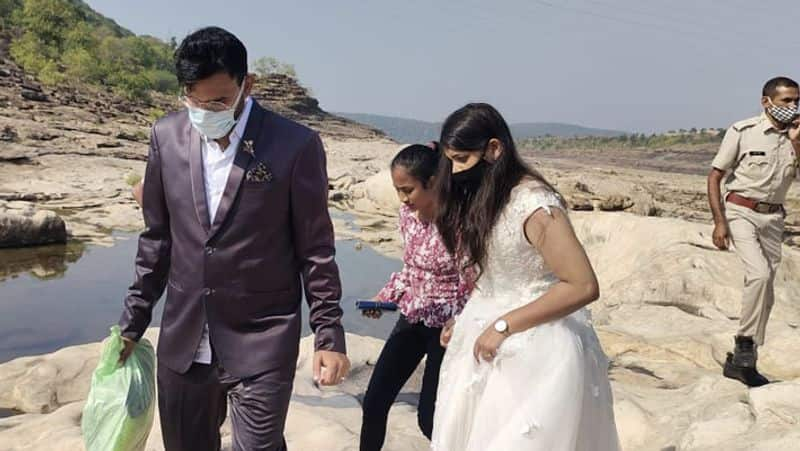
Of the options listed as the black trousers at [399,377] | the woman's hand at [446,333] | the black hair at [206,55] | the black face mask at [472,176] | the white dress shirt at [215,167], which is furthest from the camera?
the black trousers at [399,377]

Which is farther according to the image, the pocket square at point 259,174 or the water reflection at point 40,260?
the water reflection at point 40,260

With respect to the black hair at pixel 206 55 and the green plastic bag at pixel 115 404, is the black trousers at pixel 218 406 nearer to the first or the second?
the green plastic bag at pixel 115 404

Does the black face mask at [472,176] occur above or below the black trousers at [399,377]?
above

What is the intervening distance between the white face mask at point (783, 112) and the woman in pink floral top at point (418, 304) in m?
2.49

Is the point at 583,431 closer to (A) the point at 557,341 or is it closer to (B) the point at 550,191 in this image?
(A) the point at 557,341

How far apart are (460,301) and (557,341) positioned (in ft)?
2.78

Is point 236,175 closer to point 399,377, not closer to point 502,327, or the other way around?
point 502,327

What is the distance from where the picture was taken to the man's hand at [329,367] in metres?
2.00

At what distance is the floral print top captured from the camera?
284 cm

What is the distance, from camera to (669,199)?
61.9 feet

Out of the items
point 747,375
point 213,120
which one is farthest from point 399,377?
point 747,375

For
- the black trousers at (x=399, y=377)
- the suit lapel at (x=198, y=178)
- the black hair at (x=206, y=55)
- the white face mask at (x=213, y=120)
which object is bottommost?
the black trousers at (x=399, y=377)

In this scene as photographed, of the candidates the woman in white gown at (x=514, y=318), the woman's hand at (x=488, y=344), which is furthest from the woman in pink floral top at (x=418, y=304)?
the woman's hand at (x=488, y=344)

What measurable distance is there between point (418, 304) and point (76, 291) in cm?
643
